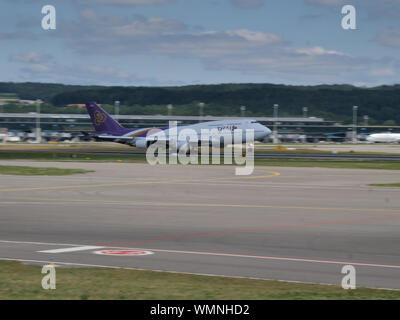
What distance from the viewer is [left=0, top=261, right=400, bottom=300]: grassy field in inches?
491

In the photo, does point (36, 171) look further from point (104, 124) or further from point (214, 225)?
point (104, 124)

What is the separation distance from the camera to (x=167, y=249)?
19.5 m

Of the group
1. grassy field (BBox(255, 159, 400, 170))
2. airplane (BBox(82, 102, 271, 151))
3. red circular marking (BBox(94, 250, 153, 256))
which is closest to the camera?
red circular marking (BBox(94, 250, 153, 256))

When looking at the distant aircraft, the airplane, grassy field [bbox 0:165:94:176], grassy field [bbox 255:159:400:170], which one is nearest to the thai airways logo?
the airplane

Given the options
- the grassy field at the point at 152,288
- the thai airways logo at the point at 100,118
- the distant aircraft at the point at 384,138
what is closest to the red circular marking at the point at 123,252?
the grassy field at the point at 152,288

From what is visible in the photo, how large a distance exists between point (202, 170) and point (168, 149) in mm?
36337

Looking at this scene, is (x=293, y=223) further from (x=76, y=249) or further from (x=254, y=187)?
(x=254, y=187)

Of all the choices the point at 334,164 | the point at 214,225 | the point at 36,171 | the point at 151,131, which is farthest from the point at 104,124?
the point at 214,225

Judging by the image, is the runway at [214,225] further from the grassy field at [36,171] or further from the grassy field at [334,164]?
the grassy field at [334,164]

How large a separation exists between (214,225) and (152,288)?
12047 mm

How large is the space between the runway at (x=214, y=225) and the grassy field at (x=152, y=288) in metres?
1.09

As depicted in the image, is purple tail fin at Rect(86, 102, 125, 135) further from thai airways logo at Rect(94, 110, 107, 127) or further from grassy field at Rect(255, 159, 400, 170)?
grassy field at Rect(255, 159, 400, 170)

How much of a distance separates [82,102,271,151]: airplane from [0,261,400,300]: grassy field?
232 feet

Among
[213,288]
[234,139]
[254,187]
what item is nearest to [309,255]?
[213,288]
